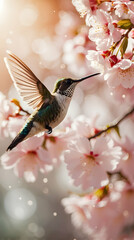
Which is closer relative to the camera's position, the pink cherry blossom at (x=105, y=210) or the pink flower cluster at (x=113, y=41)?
the pink flower cluster at (x=113, y=41)

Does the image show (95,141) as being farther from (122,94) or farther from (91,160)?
(122,94)

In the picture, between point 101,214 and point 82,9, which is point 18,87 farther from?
point 101,214

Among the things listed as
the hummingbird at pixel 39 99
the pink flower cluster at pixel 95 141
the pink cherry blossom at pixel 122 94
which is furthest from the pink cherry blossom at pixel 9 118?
the pink cherry blossom at pixel 122 94

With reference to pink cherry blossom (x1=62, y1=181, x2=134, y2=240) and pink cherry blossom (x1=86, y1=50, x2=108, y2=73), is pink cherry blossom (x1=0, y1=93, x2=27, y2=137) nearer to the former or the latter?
pink cherry blossom (x1=86, y1=50, x2=108, y2=73)

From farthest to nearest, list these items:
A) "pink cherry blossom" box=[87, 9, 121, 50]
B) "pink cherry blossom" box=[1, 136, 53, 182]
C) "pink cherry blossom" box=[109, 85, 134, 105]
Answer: "pink cherry blossom" box=[1, 136, 53, 182], "pink cherry blossom" box=[109, 85, 134, 105], "pink cherry blossom" box=[87, 9, 121, 50]

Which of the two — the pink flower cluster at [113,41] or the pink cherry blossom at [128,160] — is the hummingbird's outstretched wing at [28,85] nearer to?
the pink flower cluster at [113,41]

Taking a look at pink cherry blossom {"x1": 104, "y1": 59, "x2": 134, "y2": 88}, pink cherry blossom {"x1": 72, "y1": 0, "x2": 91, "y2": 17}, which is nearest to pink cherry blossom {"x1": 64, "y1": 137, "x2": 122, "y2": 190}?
pink cherry blossom {"x1": 104, "y1": 59, "x2": 134, "y2": 88}

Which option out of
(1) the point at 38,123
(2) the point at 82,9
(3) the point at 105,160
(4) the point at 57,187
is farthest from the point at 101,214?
(4) the point at 57,187
